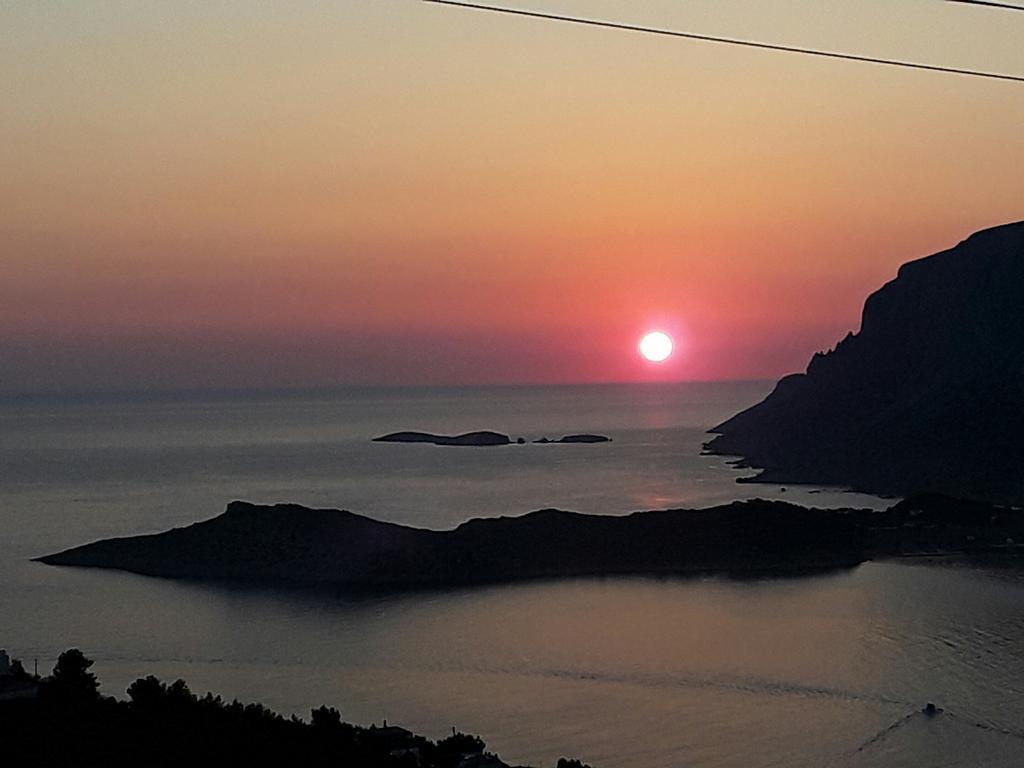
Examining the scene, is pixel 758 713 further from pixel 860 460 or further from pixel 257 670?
pixel 860 460

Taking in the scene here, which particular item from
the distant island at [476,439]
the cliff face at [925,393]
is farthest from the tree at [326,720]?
the distant island at [476,439]

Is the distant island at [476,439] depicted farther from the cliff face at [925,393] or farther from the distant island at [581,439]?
the cliff face at [925,393]

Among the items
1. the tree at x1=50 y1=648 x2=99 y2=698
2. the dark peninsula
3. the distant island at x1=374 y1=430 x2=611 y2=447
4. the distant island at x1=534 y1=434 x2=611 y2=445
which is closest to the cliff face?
the distant island at x1=534 y1=434 x2=611 y2=445

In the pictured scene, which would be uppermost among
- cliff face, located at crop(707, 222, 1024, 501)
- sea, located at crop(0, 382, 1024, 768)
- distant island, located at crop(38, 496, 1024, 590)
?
cliff face, located at crop(707, 222, 1024, 501)

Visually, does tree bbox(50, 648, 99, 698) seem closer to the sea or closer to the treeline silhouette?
the treeline silhouette

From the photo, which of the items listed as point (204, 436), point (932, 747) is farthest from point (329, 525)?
point (204, 436)

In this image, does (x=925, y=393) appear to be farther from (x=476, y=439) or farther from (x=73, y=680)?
(x=73, y=680)
